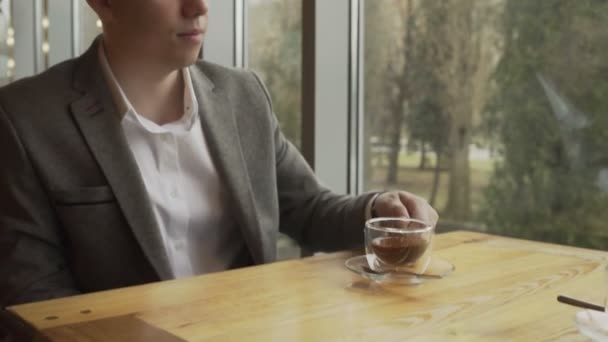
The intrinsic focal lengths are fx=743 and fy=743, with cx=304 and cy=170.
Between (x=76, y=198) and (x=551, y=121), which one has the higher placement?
(x=551, y=121)

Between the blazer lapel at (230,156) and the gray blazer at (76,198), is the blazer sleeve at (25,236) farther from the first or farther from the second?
the blazer lapel at (230,156)

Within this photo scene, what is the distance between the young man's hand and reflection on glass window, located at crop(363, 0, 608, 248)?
62cm

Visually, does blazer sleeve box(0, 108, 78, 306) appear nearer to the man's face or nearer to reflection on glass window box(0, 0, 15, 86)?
the man's face

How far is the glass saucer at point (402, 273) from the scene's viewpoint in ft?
3.78

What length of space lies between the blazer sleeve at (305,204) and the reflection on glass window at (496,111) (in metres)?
0.54

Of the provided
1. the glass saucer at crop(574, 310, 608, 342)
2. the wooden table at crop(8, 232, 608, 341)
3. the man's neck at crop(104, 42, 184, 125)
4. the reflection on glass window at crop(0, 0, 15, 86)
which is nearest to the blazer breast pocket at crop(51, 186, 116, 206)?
the man's neck at crop(104, 42, 184, 125)

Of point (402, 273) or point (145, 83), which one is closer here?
point (402, 273)

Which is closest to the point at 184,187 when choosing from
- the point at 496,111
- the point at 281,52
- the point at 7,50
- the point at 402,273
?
the point at 402,273

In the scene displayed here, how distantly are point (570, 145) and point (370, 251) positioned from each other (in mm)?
858

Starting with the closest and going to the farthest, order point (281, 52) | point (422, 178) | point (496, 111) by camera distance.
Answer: point (496, 111) → point (422, 178) → point (281, 52)

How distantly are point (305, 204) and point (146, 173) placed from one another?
421 millimetres

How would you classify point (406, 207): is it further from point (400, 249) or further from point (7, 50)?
point (7, 50)

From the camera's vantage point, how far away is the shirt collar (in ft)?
5.03

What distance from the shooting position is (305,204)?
1792 millimetres
